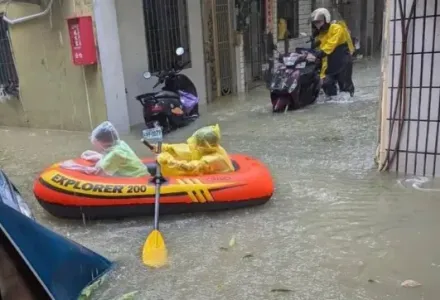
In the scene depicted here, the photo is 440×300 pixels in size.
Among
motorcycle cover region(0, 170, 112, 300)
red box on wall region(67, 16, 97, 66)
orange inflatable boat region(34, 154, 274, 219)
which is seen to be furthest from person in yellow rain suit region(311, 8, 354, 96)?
motorcycle cover region(0, 170, 112, 300)

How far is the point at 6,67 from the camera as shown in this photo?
287 inches

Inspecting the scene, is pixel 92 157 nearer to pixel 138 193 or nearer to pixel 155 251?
pixel 138 193

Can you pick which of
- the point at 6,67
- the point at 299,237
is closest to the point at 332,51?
the point at 299,237

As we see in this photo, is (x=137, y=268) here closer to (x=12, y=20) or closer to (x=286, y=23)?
(x=12, y=20)

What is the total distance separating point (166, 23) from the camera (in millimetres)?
7359

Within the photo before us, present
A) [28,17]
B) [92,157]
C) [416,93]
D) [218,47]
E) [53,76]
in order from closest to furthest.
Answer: [416,93], [92,157], [28,17], [53,76], [218,47]

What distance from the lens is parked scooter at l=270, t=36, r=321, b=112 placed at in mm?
6949

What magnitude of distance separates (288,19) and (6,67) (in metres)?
6.42

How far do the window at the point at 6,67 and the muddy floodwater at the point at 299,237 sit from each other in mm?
2387

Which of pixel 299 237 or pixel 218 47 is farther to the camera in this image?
pixel 218 47

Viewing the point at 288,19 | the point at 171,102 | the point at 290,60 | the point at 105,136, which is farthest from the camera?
the point at 288,19

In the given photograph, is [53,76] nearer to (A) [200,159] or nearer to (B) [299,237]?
(A) [200,159]

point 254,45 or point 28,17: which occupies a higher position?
point 28,17

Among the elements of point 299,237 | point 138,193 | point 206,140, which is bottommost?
point 299,237
